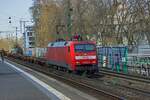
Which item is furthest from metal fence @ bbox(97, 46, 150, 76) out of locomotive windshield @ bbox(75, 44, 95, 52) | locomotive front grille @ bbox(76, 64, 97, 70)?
locomotive windshield @ bbox(75, 44, 95, 52)

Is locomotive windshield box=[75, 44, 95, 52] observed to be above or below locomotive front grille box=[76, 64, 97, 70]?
above

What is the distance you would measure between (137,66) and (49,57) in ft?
44.2

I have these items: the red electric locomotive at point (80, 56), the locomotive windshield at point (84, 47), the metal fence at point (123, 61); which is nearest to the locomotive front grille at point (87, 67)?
the red electric locomotive at point (80, 56)

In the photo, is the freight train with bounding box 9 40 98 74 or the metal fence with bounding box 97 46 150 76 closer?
the metal fence with bounding box 97 46 150 76

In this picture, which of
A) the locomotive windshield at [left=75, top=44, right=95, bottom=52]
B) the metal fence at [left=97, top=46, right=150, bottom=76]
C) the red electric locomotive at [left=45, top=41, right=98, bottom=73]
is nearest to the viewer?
the metal fence at [left=97, top=46, right=150, bottom=76]

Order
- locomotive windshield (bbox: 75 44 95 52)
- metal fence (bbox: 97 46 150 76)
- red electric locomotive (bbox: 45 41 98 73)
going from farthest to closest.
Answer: locomotive windshield (bbox: 75 44 95 52) < red electric locomotive (bbox: 45 41 98 73) < metal fence (bbox: 97 46 150 76)

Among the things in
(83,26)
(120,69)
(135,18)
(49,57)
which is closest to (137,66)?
(120,69)

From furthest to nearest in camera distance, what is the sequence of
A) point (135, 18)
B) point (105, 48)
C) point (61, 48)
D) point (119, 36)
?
point (119, 36) < point (135, 18) < point (105, 48) < point (61, 48)

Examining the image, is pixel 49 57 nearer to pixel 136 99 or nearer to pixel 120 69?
pixel 120 69

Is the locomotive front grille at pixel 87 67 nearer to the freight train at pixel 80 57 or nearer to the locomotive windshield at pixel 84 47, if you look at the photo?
the freight train at pixel 80 57

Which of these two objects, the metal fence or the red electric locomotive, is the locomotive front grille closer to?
the red electric locomotive

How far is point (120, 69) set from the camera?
1507 inches

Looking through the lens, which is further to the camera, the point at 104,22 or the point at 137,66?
the point at 104,22

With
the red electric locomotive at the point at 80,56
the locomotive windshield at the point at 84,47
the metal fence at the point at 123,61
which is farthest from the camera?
the locomotive windshield at the point at 84,47
